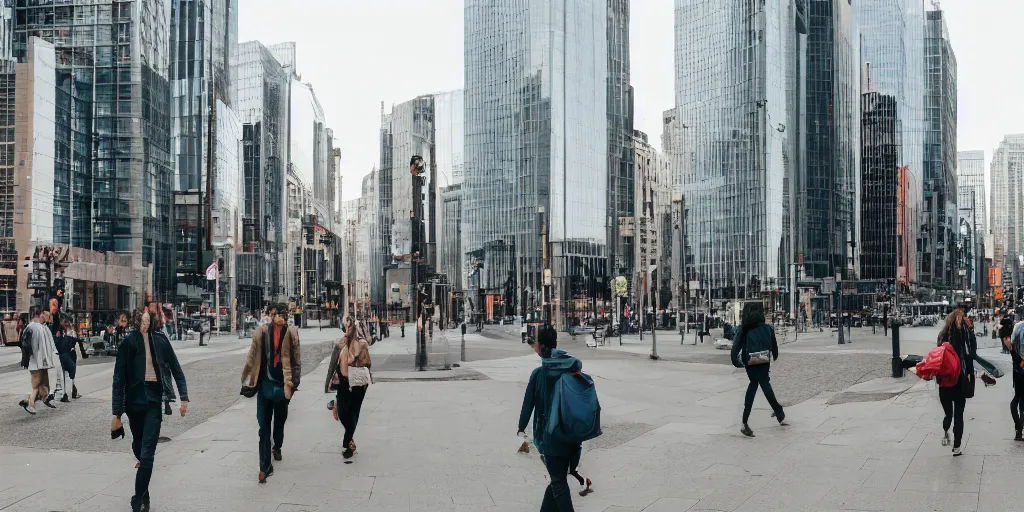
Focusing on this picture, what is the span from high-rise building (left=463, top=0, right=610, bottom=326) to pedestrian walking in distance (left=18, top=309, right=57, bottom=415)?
184ft

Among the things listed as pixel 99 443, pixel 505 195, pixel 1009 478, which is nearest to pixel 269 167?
pixel 99 443

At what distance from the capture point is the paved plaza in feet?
23.2

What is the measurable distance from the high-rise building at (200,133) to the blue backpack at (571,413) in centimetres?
3129

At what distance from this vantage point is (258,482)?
782 cm

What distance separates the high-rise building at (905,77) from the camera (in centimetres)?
9238

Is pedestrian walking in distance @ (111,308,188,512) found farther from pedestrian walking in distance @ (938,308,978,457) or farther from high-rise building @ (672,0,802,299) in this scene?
high-rise building @ (672,0,802,299)

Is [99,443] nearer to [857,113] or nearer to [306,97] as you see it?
[306,97]

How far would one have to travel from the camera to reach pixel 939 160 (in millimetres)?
86688

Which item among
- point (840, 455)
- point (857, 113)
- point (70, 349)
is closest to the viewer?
point (840, 455)

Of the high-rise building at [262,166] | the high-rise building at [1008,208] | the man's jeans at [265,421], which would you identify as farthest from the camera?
the high-rise building at [1008,208]

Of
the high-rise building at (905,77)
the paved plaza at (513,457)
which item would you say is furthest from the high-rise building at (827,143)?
the paved plaza at (513,457)

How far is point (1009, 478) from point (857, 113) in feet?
373

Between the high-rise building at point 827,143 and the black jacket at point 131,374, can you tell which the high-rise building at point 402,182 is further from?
the high-rise building at point 827,143

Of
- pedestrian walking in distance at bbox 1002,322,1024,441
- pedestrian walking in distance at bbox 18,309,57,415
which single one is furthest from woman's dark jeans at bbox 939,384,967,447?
pedestrian walking in distance at bbox 18,309,57,415
